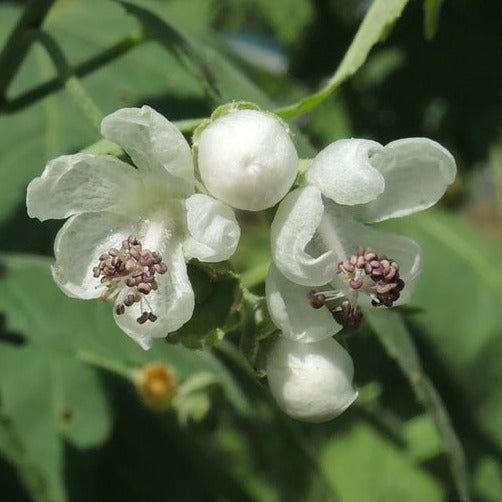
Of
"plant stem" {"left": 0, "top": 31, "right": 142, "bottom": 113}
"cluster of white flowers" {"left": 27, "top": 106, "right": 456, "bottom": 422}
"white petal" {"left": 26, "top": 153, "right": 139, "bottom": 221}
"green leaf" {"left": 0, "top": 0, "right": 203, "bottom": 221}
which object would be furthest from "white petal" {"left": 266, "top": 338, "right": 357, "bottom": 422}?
"green leaf" {"left": 0, "top": 0, "right": 203, "bottom": 221}

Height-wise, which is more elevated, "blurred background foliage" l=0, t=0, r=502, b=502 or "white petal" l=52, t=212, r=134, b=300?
"white petal" l=52, t=212, r=134, b=300

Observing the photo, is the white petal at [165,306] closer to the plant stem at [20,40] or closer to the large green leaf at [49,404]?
the plant stem at [20,40]

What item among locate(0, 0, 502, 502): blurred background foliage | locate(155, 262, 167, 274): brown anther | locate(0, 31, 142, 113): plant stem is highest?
locate(155, 262, 167, 274): brown anther

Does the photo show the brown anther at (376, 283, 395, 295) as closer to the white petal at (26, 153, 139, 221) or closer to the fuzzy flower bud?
the white petal at (26, 153, 139, 221)

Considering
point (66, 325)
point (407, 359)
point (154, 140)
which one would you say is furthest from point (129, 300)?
point (66, 325)

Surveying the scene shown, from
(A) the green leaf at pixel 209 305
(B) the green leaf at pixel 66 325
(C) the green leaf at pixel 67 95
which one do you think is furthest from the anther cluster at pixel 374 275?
(C) the green leaf at pixel 67 95

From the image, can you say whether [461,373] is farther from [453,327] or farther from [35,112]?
[35,112]
